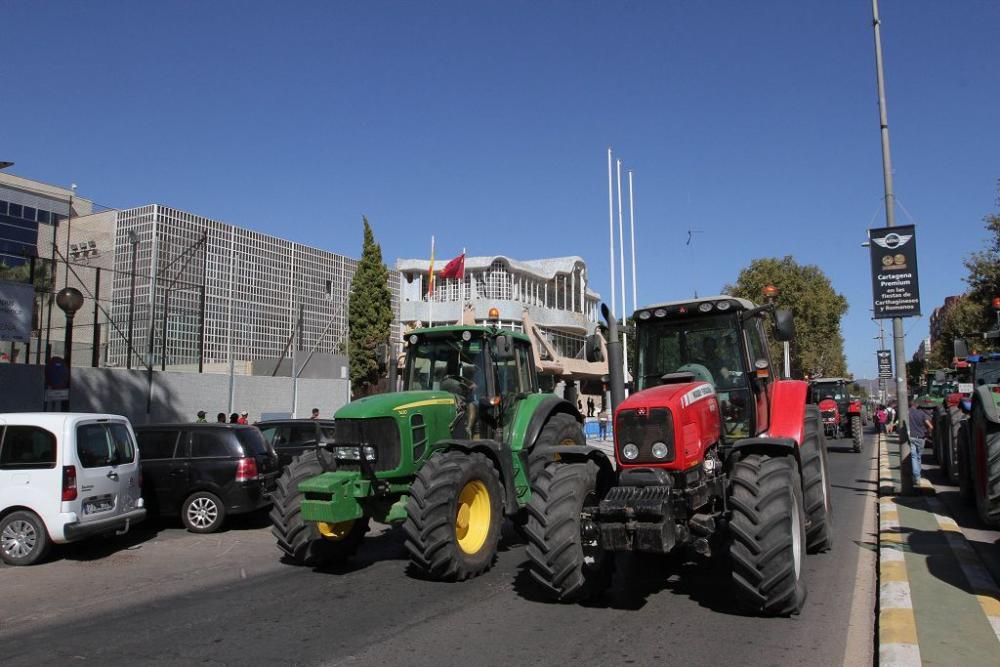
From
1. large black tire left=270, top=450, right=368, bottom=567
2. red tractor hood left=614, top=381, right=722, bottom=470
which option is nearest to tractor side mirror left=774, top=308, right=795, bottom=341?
red tractor hood left=614, top=381, right=722, bottom=470

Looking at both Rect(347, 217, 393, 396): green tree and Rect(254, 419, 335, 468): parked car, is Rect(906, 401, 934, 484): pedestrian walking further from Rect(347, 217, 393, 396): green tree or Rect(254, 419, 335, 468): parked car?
Rect(347, 217, 393, 396): green tree

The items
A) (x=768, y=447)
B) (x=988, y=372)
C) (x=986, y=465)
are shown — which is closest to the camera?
(x=768, y=447)

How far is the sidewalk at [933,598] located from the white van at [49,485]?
830 cm

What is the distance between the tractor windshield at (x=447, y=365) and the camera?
8.65 m

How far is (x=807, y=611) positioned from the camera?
5887 mm

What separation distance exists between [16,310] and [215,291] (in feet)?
30.3

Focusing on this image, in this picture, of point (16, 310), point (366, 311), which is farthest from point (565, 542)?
point (366, 311)

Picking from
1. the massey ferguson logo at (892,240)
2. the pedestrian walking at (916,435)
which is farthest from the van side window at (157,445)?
the massey ferguson logo at (892,240)

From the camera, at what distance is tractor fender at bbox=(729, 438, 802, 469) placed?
605 cm

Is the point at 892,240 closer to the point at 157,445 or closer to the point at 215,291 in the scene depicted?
the point at 157,445

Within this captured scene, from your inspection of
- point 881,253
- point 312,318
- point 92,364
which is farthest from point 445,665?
point 312,318

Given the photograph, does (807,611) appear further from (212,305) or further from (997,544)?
(212,305)

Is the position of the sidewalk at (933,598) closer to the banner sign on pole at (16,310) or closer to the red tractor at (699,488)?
the red tractor at (699,488)

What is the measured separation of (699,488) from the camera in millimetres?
6000
